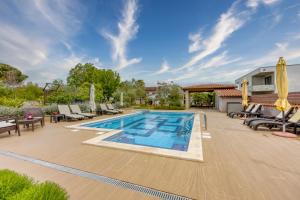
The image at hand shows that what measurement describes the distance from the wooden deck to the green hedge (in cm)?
108

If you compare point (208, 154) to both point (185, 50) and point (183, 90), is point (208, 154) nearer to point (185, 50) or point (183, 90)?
point (185, 50)

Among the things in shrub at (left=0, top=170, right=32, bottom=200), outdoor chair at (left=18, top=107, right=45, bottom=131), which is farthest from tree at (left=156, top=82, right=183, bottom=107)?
shrub at (left=0, top=170, right=32, bottom=200)

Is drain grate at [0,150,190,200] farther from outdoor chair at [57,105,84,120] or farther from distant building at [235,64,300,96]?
distant building at [235,64,300,96]

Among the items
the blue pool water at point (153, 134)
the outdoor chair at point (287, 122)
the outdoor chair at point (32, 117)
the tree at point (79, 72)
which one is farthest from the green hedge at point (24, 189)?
the tree at point (79, 72)

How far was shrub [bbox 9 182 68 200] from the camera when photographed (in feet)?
3.97

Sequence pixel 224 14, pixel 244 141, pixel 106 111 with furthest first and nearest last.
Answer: pixel 106 111, pixel 224 14, pixel 244 141

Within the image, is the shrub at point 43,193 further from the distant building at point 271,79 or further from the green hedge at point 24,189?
the distant building at point 271,79

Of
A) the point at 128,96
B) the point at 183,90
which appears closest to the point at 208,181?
the point at 183,90

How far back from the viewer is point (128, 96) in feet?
75.6

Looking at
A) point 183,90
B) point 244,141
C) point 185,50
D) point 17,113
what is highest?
point 185,50

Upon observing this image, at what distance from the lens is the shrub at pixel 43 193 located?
1.21m

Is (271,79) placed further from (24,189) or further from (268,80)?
(24,189)

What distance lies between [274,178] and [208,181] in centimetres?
133

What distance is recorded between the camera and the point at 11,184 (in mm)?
1428
